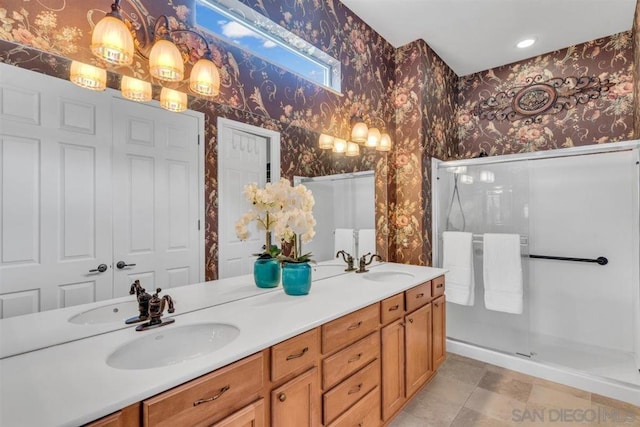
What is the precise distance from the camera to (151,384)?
0.79m

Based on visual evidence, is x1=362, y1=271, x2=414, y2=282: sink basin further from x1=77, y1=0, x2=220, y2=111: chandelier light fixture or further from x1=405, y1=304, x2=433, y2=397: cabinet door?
x1=77, y1=0, x2=220, y2=111: chandelier light fixture

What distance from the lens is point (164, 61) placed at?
4.43ft

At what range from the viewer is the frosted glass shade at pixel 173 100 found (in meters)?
1.40

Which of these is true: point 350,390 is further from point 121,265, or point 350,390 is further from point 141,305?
point 121,265

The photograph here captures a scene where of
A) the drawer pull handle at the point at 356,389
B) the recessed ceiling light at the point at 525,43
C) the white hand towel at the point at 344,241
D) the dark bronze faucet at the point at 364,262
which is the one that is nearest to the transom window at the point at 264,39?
the white hand towel at the point at 344,241

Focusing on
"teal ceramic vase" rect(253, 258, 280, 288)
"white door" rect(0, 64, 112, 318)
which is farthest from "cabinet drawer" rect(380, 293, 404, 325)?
"white door" rect(0, 64, 112, 318)

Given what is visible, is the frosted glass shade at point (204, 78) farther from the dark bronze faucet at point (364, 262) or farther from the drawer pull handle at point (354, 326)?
the dark bronze faucet at point (364, 262)

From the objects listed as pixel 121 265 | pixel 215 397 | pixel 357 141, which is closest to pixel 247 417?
pixel 215 397

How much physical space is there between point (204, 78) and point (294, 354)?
1284mm

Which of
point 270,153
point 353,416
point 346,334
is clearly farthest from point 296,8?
point 353,416

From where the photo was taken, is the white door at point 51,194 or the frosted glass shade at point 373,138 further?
the frosted glass shade at point 373,138

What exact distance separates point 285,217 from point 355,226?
891 millimetres

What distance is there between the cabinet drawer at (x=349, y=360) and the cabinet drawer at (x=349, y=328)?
0.11 ft

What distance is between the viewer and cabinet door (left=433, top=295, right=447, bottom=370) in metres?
2.24
